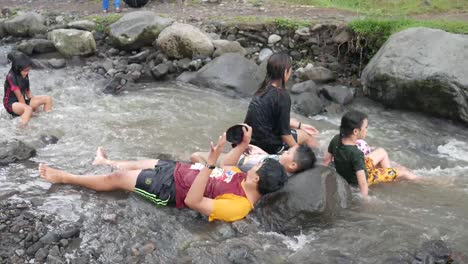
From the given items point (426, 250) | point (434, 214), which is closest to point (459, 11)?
point (434, 214)

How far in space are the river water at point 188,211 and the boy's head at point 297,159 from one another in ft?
2.41

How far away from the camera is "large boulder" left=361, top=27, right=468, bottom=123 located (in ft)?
29.2

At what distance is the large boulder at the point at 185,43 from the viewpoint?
11.8 m

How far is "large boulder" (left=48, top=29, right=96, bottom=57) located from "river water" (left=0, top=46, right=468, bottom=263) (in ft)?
Answer: 7.30

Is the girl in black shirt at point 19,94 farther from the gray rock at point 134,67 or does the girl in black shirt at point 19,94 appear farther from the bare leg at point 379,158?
the bare leg at point 379,158

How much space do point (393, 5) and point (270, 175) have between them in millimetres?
11557

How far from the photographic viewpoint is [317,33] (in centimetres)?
1219

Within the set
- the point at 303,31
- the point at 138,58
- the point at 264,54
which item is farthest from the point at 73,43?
the point at 303,31

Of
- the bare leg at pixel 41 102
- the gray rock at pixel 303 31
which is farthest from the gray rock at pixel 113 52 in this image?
the gray rock at pixel 303 31

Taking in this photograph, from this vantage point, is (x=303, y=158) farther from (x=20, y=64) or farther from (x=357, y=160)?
(x=20, y=64)

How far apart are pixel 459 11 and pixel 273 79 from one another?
379 inches

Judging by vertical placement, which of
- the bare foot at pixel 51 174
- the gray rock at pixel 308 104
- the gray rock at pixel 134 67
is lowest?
the gray rock at pixel 308 104

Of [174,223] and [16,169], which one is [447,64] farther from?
[16,169]

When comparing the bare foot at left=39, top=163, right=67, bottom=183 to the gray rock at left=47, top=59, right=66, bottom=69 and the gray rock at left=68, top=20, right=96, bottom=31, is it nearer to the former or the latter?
the gray rock at left=47, top=59, right=66, bottom=69
